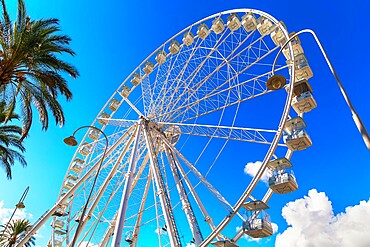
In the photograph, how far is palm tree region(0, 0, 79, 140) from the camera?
1268 centimetres

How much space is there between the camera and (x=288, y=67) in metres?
17.7

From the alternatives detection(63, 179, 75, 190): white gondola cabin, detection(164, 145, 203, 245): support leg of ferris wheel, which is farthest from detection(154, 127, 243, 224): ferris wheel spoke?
detection(63, 179, 75, 190): white gondola cabin

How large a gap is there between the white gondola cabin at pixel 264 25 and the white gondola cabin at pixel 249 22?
1.09ft

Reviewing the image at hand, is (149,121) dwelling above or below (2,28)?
above

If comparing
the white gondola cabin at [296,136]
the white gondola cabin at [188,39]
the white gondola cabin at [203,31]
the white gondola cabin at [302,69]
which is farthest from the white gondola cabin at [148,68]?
the white gondola cabin at [296,136]

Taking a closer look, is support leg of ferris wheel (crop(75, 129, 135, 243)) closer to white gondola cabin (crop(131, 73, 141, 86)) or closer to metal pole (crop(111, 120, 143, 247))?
metal pole (crop(111, 120, 143, 247))

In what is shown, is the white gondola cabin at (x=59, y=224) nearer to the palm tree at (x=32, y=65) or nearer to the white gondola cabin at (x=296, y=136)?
the palm tree at (x=32, y=65)

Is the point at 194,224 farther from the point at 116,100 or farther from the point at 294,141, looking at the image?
the point at 116,100

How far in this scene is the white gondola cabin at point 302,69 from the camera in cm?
1891

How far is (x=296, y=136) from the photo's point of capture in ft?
55.9

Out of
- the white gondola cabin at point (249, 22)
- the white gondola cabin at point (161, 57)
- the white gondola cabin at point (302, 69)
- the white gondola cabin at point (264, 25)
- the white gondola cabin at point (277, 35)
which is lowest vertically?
the white gondola cabin at point (302, 69)

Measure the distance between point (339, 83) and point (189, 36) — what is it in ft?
64.7

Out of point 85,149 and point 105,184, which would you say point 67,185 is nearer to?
point 85,149

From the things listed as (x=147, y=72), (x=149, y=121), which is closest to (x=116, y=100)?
(x=147, y=72)
